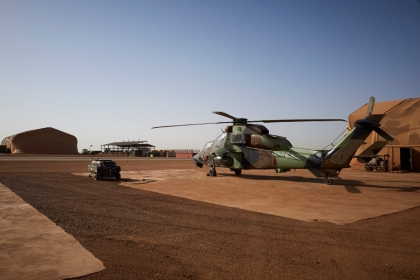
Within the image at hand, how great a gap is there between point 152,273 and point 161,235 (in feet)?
8.13

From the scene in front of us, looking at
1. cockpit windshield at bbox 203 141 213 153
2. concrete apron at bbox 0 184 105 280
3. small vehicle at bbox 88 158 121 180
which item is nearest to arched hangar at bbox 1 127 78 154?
small vehicle at bbox 88 158 121 180

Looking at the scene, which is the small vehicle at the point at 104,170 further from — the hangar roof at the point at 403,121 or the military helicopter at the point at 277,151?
the hangar roof at the point at 403,121

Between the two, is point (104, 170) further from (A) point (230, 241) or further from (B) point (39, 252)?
(A) point (230, 241)

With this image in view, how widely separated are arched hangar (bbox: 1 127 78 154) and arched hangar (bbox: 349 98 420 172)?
296ft

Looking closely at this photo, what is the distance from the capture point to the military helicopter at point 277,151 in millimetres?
16719

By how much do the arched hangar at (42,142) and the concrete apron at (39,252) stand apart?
313 feet

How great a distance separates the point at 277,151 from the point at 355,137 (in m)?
5.57

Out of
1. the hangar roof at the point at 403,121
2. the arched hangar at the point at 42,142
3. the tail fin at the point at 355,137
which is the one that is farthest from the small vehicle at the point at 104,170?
the arched hangar at the point at 42,142

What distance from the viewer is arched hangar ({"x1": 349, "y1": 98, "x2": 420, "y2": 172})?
3350 cm

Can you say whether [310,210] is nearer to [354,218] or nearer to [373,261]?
[354,218]

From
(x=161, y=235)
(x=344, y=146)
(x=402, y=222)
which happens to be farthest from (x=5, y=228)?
(x=344, y=146)

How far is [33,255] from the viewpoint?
614 cm

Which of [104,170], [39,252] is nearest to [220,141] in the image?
[104,170]

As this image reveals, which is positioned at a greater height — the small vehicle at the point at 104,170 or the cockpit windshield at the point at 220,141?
the cockpit windshield at the point at 220,141
